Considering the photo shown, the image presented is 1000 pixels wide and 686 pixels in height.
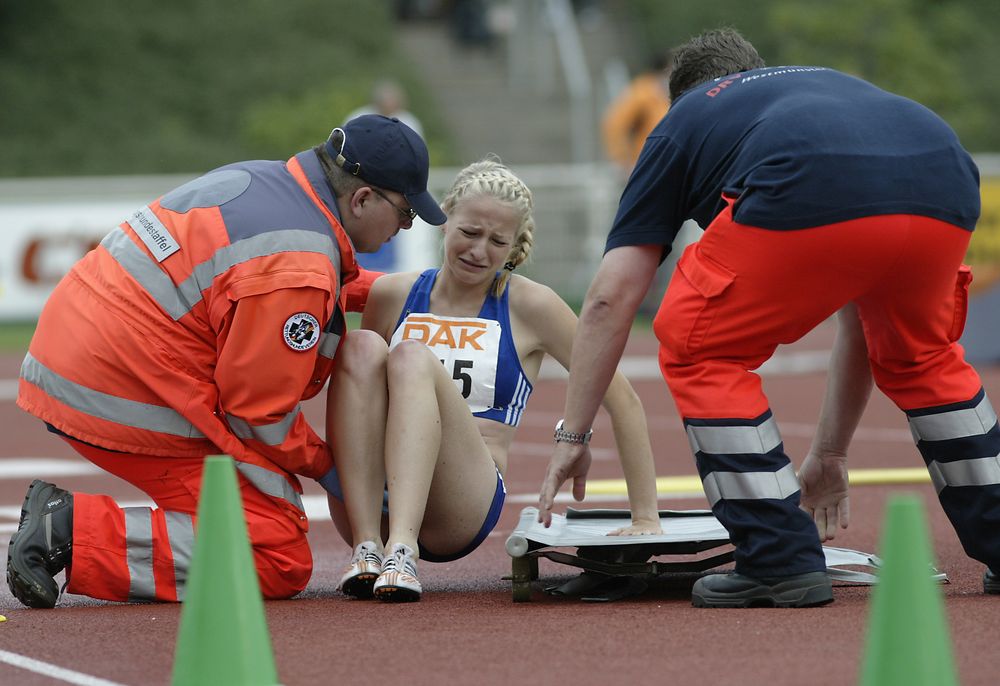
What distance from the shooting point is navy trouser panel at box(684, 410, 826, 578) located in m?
4.48

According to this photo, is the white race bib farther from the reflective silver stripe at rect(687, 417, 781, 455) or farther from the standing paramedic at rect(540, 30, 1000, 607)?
the reflective silver stripe at rect(687, 417, 781, 455)

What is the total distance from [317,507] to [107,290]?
2.52 metres

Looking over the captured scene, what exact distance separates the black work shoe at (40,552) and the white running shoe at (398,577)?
0.92 meters

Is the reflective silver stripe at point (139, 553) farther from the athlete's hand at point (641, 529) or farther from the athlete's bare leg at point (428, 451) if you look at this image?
the athlete's hand at point (641, 529)

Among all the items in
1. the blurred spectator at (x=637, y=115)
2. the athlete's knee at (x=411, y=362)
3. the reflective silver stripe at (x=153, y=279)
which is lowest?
the athlete's knee at (x=411, y=362)

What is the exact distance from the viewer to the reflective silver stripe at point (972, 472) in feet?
15.8

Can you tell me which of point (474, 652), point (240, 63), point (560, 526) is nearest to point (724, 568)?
point (560, 526)

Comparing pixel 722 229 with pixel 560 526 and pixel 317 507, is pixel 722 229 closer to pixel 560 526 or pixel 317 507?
pixel 560 526

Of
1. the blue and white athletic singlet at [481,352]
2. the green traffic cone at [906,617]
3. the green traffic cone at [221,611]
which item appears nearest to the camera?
the green traffic cone at [906,617]

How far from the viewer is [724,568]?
562cm

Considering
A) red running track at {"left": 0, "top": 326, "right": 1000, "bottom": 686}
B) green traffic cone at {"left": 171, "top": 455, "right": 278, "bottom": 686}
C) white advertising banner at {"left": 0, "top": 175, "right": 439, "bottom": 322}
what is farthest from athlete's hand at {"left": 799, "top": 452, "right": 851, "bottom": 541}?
white advertising banner at {"left": 0, "top": 175, "right": 439, "bottom": 322}

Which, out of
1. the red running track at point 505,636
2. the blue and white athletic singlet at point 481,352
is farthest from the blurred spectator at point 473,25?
the blue and white athletic singlet at point 481,352

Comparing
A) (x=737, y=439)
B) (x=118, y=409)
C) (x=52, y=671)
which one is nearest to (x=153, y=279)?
(x=118, y=409)

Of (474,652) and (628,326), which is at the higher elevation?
(628,326)
